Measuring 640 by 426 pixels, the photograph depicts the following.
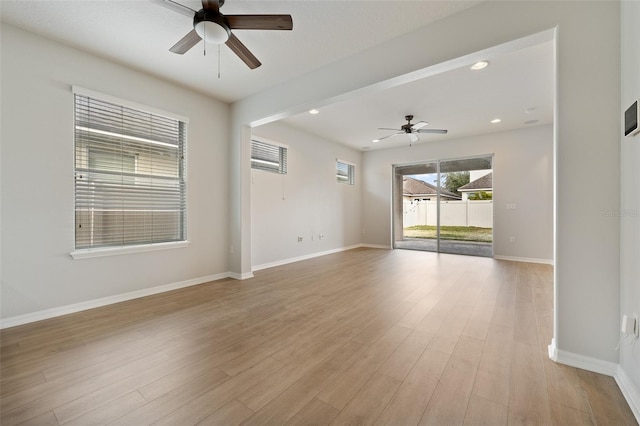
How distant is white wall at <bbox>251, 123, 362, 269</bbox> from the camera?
5055 millimetres

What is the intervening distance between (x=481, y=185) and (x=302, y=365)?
648cm

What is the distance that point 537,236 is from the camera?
18.4 feet

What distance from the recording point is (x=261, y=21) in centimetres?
205

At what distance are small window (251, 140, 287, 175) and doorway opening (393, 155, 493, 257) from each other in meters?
3.60

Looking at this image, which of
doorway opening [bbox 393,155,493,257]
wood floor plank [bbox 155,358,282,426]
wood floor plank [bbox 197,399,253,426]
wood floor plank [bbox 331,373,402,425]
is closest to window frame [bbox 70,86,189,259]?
wood floor plank [bbox 155,358,282,426]

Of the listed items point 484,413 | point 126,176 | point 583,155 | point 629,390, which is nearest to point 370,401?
point 484,413

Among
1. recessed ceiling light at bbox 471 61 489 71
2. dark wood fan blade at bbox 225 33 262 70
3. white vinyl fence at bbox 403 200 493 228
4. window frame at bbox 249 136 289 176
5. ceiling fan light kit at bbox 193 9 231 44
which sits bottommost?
white vinyl fence at bbox 403 200 493 228

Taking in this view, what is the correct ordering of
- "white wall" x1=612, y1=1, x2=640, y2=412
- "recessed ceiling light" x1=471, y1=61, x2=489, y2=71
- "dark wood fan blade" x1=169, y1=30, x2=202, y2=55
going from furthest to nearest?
"recessed ceiling light" x1=471, y1=61, x2=489, y2=71, "dark wood fan blade" x1=169, y1=30, x2=202, y2=55, "white wall" x1=612, y1=1, x2=640, y2=412

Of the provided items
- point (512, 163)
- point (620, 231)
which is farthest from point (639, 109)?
point (512, 163)

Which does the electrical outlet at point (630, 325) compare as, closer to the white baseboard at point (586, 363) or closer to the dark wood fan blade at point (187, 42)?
the white baseboard at point (586, 363)

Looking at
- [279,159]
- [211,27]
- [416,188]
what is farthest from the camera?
[416,188]

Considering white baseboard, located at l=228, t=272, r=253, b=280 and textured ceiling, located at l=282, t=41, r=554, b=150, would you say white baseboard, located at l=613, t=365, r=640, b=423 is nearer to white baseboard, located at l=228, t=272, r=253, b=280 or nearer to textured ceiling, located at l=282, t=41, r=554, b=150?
textured ceiling, located at l=282, t=41, r=554, b=150

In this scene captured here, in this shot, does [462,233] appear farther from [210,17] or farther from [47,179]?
[47,179]

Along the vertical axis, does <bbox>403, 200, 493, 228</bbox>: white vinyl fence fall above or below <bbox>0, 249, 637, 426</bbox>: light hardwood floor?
above
